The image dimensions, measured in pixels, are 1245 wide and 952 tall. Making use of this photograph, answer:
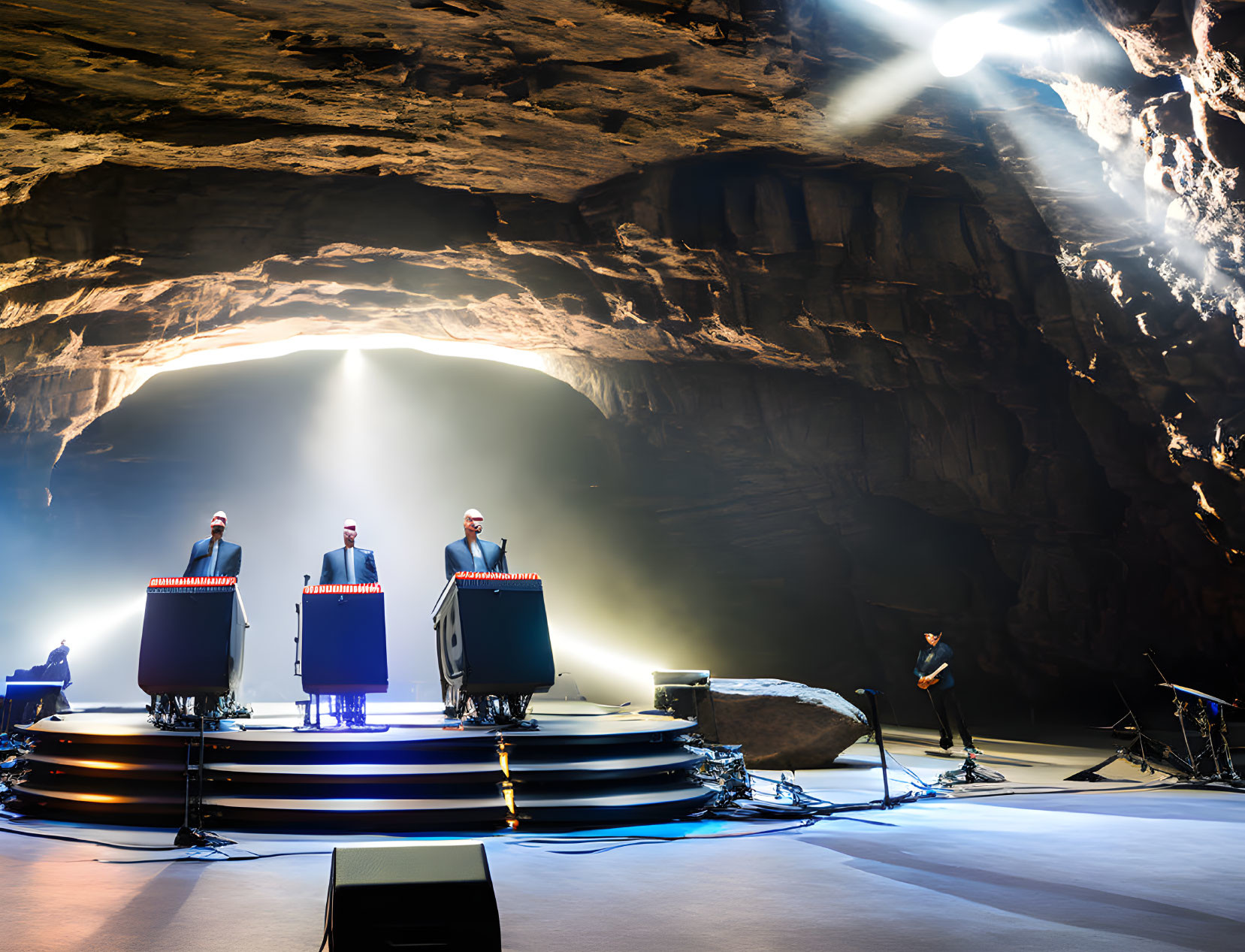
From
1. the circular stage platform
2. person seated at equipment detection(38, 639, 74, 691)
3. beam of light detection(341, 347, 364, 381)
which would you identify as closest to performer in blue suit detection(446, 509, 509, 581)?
the circular stage platform

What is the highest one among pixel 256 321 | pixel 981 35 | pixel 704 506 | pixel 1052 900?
pixel 256 321

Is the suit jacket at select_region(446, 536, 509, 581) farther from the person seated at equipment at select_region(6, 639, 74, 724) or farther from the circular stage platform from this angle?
the person seated at equipment at select_region(6, 639, 74, 724)

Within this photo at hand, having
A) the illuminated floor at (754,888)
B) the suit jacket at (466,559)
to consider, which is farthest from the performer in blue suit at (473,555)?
the illuminated floor at (754,888)

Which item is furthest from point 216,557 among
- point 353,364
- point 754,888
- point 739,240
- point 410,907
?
point 353,364

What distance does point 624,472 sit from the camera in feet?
57.7

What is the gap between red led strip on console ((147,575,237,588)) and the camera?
6.14m

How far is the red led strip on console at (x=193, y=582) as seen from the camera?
6145mm

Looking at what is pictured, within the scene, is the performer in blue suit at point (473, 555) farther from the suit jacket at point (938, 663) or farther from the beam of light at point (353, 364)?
the beam of light at point (353, 364)

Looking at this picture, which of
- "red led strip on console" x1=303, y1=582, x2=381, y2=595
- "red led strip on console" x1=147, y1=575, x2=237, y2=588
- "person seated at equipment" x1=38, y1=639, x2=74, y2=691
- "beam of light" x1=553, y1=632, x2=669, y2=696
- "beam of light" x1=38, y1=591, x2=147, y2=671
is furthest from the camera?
"beam of light" x1=38, y1=591, x2=147, y2=671

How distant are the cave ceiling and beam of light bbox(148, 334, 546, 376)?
329 millimetres

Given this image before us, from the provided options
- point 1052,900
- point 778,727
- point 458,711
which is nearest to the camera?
point 1052,900

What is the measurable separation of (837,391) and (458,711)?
8619 millimetres

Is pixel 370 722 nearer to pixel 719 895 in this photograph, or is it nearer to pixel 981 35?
pixel 719 895

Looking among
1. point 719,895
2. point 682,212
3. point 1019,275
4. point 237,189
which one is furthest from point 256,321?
point 719,895
